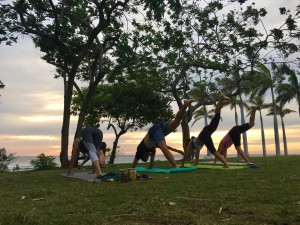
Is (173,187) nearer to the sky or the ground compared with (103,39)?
nearer to the ground

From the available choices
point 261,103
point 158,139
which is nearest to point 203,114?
point 261,103

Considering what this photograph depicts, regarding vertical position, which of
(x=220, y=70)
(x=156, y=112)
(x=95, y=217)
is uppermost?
(x=220, y=70)

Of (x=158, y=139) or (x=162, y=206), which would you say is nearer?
(x=162, y=206)

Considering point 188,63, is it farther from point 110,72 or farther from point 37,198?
point 37,198

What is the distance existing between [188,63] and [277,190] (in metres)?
18.2

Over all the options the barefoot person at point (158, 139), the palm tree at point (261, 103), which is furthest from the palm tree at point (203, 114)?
the barefoot person at point (158, 139)

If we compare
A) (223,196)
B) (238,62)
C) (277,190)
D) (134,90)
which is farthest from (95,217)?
(134,90)

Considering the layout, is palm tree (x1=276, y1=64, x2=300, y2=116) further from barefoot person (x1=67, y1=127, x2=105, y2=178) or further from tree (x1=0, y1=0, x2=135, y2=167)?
barefoot person (x1=67, y1=127, x2=105, y2=178)

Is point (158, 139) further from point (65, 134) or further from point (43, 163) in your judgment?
point (43, 163)

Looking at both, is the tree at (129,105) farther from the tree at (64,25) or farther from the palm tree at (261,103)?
the palm tree at (261,103)

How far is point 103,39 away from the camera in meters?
20.0

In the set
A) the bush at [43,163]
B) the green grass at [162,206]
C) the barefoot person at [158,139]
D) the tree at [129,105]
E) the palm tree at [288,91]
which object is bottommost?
the green grass at [162,206]

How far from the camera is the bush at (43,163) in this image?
1902cm

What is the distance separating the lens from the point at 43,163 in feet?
63.0
